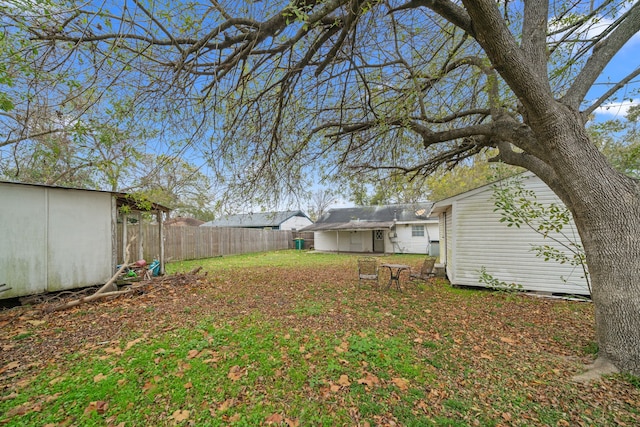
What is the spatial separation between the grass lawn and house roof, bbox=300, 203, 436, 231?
1385 cm

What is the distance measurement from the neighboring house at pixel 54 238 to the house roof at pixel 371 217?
Answer: 14912 mm

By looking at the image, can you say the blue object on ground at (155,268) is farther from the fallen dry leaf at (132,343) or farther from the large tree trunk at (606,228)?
the large tree trunk at (606,228)

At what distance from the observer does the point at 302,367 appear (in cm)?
323

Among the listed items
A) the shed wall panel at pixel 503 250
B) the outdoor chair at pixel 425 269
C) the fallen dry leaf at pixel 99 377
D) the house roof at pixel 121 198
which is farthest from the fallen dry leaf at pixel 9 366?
the shed wall panel at pixel 503 250

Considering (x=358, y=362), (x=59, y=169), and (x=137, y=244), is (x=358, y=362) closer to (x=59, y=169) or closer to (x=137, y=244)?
(x=137, y=244)

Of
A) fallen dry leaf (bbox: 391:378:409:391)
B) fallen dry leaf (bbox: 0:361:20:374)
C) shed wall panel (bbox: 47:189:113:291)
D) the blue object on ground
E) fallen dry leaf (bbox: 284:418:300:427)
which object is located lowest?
fallen dry leaf (bbox: 391:378:409:391)

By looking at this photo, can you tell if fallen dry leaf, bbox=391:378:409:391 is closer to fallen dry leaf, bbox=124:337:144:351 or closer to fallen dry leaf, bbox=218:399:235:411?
fallen dry leaf, bbox=218:399:235:411

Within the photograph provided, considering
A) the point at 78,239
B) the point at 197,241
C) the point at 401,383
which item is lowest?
the point at 401,383

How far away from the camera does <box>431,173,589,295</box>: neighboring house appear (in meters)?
6.98

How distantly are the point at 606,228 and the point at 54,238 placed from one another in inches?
399

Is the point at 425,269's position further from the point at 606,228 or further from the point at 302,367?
the point at 302,367

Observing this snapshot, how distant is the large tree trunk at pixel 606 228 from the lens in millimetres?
2980

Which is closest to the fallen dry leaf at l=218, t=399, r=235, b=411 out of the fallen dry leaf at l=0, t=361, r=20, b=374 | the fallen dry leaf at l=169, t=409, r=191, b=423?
the fallen dry leaf at l=169, t=409, r=191, b=423

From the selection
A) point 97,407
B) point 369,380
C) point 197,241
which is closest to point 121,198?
point 97,407
